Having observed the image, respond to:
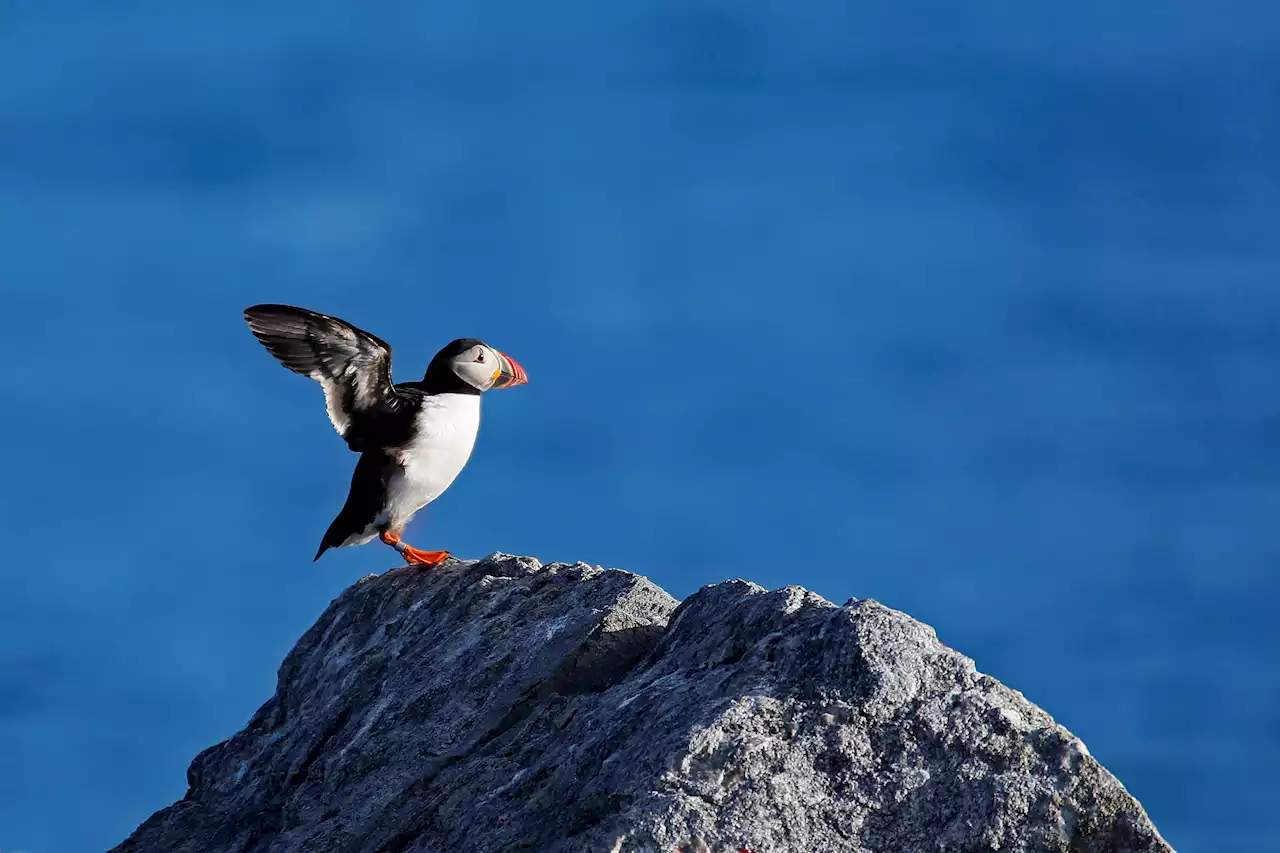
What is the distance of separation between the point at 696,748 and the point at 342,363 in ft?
21.6

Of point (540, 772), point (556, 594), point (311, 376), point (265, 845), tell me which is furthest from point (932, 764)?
point (311, 376)

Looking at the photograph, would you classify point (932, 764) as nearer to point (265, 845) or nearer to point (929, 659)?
point (929, 659)

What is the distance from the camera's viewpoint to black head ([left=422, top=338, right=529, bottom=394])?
11.5 metres

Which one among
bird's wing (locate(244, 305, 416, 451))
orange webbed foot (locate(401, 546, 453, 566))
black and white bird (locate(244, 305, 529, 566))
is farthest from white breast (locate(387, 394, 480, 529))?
orange webbed foot (locate(401, 546, 453, 566))

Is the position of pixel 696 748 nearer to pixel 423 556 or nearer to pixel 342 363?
pixel 423 556

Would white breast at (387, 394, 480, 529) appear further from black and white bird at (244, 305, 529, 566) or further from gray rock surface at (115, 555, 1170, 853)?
gray rock surface at (115, 555, 1170, 853)

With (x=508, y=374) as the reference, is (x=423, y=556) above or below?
below

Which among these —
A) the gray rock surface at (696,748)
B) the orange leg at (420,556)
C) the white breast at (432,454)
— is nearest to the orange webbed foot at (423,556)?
the orange leg at (420,556)

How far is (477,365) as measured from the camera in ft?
37.7

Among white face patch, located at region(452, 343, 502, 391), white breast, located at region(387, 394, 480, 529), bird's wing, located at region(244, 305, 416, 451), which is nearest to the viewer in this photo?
bird's wing, located at region(244, 305, 416, 451)

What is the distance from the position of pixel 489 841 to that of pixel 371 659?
113 inches

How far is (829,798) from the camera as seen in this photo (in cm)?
499

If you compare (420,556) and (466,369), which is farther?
(466,369)

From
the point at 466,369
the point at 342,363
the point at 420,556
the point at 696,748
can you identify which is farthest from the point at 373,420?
the point at 696,748
